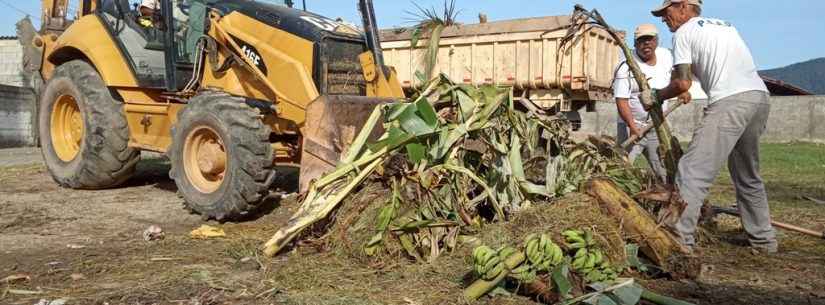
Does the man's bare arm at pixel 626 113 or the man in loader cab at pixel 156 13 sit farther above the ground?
the man in loader cab at pixel 156 13

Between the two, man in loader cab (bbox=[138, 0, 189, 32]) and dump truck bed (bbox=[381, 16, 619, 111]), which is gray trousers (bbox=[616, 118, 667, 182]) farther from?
dump truck bed (bbox=[381, 16, 619, 111])

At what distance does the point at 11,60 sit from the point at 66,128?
14464mm

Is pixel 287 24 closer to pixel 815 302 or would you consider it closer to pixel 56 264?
pixel 56 264

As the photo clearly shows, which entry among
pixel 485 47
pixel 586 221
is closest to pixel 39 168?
pixel 485 47

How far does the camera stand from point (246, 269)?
454 centimetres

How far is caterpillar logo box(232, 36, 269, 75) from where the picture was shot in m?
6.83

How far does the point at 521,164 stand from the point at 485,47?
997 centimetres

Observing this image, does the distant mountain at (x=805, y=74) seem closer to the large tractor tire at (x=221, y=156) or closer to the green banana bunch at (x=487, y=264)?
the large tractor tire at (x=221, y=156)

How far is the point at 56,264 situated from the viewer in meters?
4.73

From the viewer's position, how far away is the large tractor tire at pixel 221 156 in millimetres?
5902

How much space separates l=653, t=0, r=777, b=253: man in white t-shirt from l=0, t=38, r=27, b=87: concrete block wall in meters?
20.4

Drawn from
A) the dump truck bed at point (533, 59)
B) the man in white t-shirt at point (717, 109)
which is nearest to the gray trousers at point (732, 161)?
the man in white t-shirt at point (717, 109)

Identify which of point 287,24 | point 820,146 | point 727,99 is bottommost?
point 820,146

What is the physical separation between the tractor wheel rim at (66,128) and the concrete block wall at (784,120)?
44.5 feet
